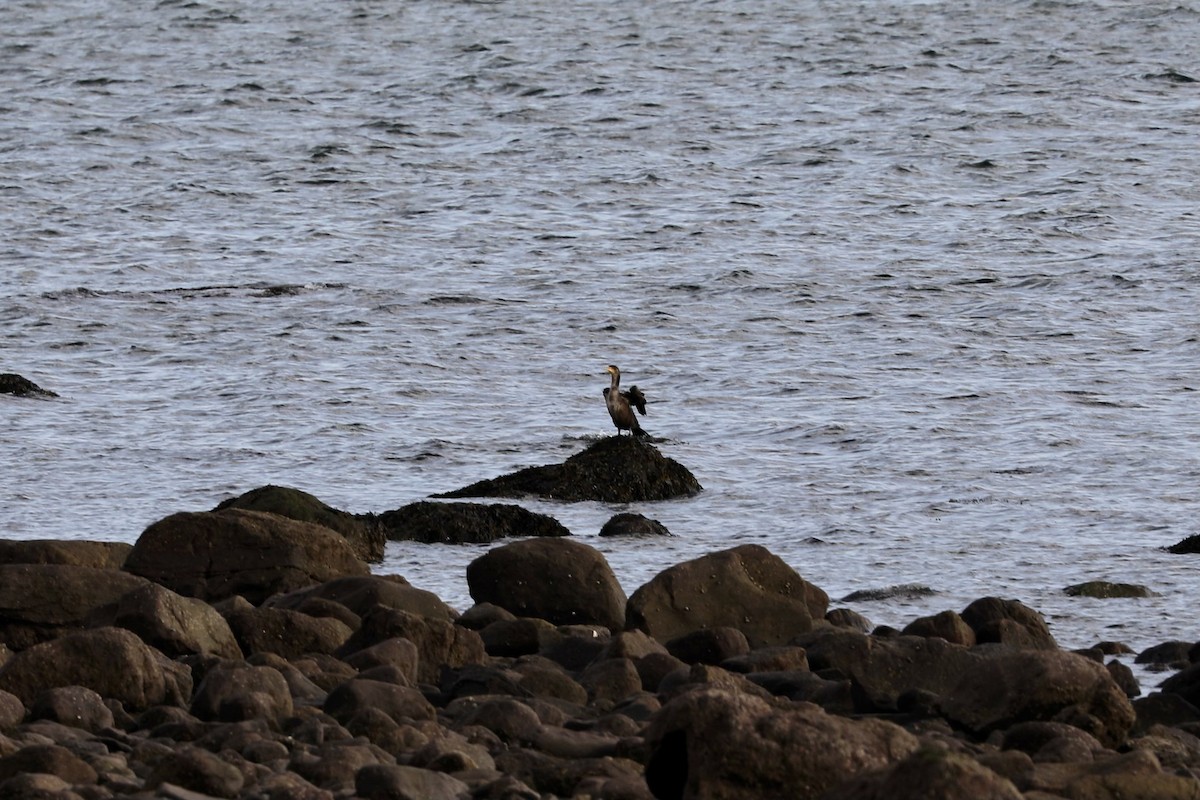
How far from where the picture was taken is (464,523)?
49.5 feet

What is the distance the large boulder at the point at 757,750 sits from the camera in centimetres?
693

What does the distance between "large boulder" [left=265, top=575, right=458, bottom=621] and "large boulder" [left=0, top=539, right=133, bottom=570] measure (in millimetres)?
1295

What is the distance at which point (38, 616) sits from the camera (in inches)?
420

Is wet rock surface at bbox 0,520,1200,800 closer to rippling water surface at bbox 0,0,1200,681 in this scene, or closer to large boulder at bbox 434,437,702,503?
rippling water surface at bbox 0,0,1200,681

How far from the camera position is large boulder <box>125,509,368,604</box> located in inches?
468

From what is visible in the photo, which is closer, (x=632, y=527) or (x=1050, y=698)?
(x=1050, y=698)

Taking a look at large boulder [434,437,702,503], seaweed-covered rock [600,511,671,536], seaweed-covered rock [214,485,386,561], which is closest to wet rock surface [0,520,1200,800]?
seaweed-covered rock [214,485,386,561]

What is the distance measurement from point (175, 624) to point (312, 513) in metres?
3.99

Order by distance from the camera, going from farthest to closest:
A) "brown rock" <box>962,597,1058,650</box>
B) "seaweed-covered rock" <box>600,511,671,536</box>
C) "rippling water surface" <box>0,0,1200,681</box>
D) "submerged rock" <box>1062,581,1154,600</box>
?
"rippling water surface" <box>0,0,1200,681</box> → "seaweed-covered rock" <box>600,511,671,536</box> → "submerged rock" <box>1062,581,1154,600</box> → "brown rock" <box>962,597,1058,650</box>

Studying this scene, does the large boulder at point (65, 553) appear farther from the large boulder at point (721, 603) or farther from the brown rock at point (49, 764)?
the brown rock at point (49, 764)

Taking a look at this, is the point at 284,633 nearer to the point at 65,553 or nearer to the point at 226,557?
the point at 226,557

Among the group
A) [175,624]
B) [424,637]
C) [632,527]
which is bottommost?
[632,527]

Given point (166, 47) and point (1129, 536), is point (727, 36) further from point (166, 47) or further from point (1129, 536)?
point (1129, 536)

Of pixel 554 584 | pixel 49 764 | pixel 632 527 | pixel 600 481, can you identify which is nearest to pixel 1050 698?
pixel 554 584
